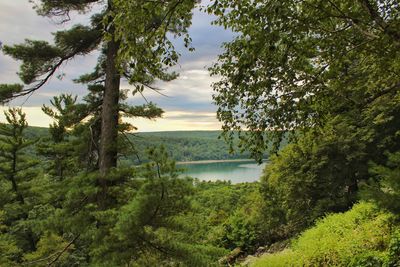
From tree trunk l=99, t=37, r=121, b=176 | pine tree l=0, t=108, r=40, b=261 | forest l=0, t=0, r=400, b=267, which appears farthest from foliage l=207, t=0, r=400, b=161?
pine tree l=0, t=108, r=40, b=261

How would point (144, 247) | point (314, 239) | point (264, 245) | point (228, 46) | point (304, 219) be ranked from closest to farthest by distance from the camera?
point (228, 46)
point (144, 247)
point (314, 239)
point (304, 219)
point (264, 245)

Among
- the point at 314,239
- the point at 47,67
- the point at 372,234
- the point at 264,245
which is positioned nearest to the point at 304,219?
the point at 264,245

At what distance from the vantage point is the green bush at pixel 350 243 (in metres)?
9.01

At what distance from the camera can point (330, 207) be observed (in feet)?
69.7

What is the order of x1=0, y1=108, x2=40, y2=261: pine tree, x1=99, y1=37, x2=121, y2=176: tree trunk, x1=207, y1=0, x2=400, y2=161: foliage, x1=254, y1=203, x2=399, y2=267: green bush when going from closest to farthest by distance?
x1=207, y1=0, x2=400, y2=161: foliage, x1=254, y1=203, x2=399, y2=267: green bush, x1=99, y1=37, x2=121, y2=176: tree trunk, x1=0, y1=108, x2=40, y2=261: pine tree

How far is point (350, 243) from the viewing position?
32.7 ft

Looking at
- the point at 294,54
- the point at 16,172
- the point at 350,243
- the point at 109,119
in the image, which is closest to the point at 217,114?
the point at 294,54

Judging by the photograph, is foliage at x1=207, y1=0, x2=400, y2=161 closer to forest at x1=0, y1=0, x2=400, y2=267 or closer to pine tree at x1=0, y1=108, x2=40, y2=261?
forest at x1=0, y1=0, x2=400, y2=267

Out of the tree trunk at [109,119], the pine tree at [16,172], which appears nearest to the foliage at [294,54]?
the tree trunk at [109,119]

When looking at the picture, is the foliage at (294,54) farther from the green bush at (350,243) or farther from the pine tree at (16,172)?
the pine tree at (16,172)

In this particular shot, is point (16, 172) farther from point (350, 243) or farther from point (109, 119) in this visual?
point (350, 243)

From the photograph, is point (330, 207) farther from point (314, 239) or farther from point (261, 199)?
point (314, 239)

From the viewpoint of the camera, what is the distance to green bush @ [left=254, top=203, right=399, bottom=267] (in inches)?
355

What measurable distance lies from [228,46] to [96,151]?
622 centimetres
